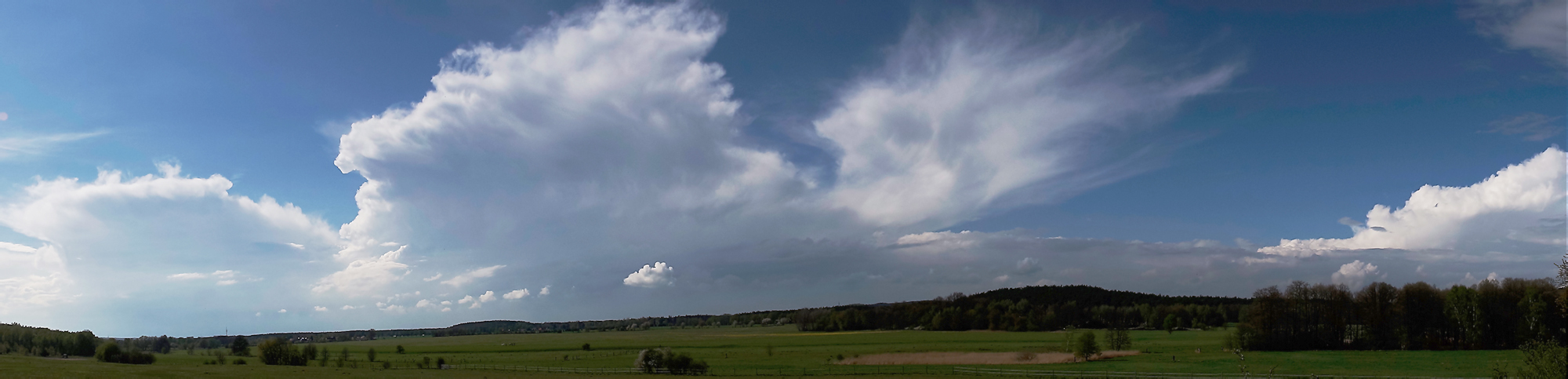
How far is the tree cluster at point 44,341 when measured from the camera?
366 ft

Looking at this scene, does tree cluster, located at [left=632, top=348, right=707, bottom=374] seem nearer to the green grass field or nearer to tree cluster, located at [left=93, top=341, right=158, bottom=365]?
the green grass field

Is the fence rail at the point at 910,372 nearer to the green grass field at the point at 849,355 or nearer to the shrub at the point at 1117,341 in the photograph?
the green grass field at the point at 849,355

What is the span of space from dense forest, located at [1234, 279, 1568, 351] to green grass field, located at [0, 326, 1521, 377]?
7.71 m

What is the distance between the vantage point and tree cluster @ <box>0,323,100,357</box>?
366ft

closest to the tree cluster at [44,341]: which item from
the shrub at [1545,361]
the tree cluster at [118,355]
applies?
the tree cluster at [118,355]

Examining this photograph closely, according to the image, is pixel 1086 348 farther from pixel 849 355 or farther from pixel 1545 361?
pixel 1545 361

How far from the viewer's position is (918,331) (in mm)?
154375

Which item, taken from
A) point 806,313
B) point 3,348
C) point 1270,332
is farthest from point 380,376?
point 806,313

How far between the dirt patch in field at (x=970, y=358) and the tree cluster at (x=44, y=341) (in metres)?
124

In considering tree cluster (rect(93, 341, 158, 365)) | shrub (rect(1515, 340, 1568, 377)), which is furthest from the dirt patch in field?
tree cluster (rect(93, 341, 158, 365))

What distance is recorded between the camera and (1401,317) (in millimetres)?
98625

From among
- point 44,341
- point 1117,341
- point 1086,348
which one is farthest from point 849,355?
point 44,341

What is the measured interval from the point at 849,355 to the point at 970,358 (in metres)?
16.4

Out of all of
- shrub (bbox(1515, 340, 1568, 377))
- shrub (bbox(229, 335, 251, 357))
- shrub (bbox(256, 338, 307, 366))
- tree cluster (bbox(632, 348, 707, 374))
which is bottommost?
shrub (bbox(229, 335, 251, 357))
